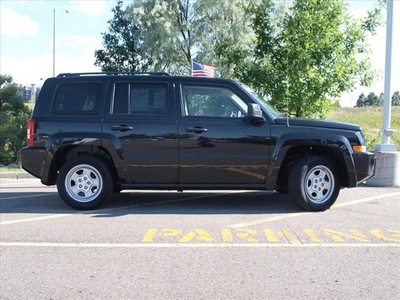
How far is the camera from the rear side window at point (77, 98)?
6.88 meters

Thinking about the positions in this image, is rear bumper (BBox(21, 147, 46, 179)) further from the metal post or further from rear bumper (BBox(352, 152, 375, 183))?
the metal post

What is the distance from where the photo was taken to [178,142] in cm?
667

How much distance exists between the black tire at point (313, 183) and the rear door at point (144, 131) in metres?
1.76

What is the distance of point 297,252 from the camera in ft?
15.7

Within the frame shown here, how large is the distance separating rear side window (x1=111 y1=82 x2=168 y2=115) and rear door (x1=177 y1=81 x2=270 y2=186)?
36cm

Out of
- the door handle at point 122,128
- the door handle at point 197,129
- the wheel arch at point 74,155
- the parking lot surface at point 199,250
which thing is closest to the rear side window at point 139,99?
the door handle at point 122,128

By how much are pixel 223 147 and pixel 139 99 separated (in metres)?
1.46

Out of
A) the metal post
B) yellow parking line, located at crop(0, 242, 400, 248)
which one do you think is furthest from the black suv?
the metal post

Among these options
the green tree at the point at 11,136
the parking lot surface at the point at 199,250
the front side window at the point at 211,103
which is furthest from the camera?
the green tree at the point at 11,136

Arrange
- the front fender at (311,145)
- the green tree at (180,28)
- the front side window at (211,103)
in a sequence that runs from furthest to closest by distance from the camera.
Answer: the green tree at (180,28) → the front side window at (211,103) → the front fender at (311,145)

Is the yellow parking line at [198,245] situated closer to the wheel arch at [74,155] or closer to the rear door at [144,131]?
the rear door at [144,131]

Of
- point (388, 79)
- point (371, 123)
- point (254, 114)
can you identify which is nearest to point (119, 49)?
point (371, 123)

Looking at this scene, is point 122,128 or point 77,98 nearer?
point 122,128

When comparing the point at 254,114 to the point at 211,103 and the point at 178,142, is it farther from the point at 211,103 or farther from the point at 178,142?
the point at 178,142
